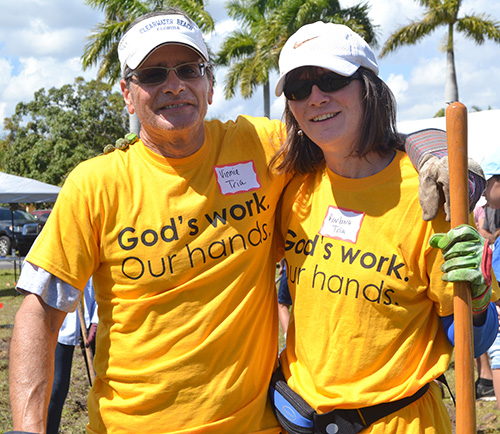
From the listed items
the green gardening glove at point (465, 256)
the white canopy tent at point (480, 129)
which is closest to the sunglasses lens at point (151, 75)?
the green gardening glove at point (465, 256)

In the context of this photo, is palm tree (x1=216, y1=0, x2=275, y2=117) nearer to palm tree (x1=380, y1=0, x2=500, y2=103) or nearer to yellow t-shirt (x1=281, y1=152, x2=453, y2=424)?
palm tree (x1=380, y1=0, x2=500, y2=103)

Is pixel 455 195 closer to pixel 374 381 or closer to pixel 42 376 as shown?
pixel 374 381

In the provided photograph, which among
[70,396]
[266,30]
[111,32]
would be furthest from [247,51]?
[70,396]

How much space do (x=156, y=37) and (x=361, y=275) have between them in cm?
111

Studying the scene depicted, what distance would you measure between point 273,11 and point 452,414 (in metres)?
16.2

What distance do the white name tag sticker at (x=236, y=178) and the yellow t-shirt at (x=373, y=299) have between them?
0.32m

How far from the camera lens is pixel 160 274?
199cm

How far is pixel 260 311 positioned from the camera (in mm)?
2117

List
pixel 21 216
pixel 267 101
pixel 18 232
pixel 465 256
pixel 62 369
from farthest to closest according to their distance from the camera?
pixel 21 216 → pixel 267 101 → pixel 18 232 → pixel 62 369 → pixel 465 256

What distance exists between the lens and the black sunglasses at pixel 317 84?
1976 millimetres

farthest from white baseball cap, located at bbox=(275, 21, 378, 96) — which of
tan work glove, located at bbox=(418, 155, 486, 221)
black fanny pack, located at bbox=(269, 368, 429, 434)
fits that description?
black fanny pack, located at bbox=(269, 368, 429, 434)

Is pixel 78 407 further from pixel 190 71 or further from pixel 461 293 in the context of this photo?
pixel 461 293

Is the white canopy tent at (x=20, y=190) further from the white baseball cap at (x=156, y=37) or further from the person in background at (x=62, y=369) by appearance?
the white baseball cap at (x=156, y=37)

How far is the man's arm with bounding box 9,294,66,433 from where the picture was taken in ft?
6.09
